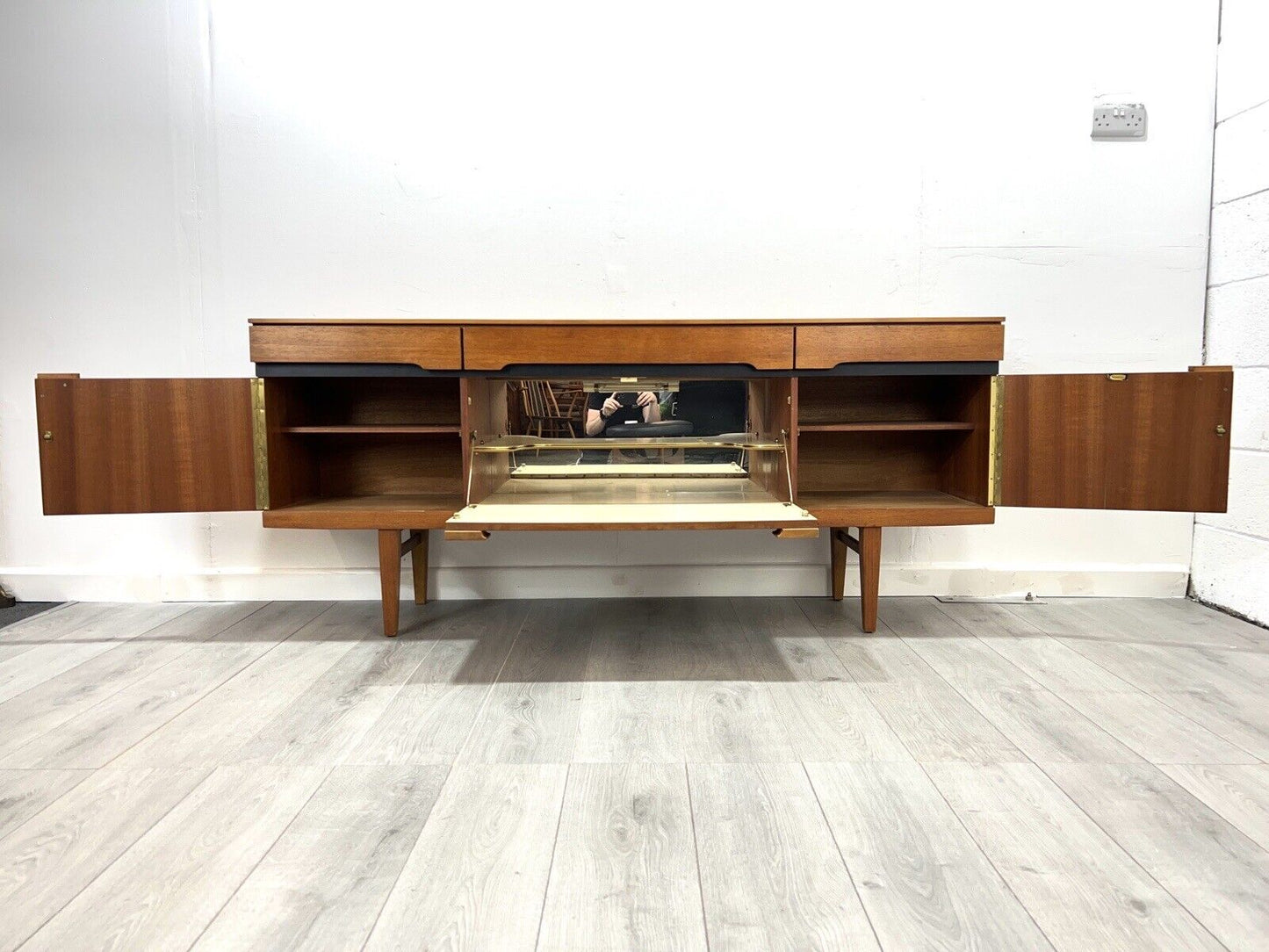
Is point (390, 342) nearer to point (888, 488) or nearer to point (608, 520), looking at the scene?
point (608, 520)

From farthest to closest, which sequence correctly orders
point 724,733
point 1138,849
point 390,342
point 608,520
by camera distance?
point 390,342
point 608,520
point 724,733
point 1138,849

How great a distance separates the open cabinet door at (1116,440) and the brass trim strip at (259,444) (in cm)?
187

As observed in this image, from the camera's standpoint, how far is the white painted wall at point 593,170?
2344 mm

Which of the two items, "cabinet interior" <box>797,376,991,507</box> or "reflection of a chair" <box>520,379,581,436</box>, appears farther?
"cabinet interior" <box>797,376,991,507</box>

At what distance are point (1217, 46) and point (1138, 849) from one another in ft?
8.14

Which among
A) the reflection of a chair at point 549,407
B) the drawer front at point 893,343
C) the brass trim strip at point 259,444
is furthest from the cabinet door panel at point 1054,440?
the brass trim strip at point 259,444

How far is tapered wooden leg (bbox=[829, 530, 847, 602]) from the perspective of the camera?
7.82 feet

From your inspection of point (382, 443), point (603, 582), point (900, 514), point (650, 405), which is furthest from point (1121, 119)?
point (382, 443)

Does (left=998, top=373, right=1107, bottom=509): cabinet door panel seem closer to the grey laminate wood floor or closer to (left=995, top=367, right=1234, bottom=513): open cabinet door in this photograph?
(left=995, top=367, right=1234, bottom=513): open cabinet door

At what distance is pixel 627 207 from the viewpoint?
238cm

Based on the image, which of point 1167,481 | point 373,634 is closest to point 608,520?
point 373,634

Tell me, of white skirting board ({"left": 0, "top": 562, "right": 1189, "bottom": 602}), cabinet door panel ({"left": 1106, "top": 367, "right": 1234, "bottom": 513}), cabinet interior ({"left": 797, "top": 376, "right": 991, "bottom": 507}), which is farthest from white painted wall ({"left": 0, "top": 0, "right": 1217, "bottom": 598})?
cabinet door panel ({"left": 1106, "top": 367, "right": 1234, "bottom": 513})

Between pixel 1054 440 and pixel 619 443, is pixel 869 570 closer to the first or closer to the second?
pixel 1054 440

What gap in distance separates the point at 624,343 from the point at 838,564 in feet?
3.41
